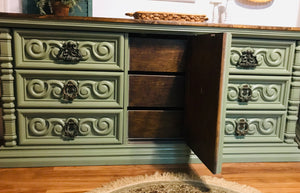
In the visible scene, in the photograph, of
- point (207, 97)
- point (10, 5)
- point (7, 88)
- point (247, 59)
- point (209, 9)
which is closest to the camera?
point (207, 97)

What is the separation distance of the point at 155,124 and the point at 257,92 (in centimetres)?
52

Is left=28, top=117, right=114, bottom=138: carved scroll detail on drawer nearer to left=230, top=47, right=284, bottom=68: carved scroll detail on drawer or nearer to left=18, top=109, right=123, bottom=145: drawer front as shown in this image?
left=18, top=109, right=123, bottom=145: drawer front

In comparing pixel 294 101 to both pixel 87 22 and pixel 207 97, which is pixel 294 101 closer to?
pixel 207 97

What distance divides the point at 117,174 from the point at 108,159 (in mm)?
114

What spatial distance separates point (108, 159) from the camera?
1299 mm

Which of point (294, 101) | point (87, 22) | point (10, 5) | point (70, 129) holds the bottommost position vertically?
point (70, 129)

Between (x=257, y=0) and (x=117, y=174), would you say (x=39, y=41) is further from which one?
(x=257, y=0)

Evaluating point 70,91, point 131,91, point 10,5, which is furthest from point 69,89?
point 10,5

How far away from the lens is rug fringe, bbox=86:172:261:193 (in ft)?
3.52

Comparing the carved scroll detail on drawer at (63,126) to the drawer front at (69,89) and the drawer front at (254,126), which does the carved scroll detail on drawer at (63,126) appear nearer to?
the drawer front at (69,89)

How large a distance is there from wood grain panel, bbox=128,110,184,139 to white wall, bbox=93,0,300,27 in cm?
66

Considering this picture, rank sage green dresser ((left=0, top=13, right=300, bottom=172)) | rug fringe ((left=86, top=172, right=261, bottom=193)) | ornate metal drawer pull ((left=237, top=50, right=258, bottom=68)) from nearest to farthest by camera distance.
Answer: rug fringe ((left=86, top=172, right=261, bottom=193)) < sage green dresser ((left=0, top=13, right=300, bottom=172)) < ornate metal drawer pull ((left=237, top=50, right=258, bottom=68))

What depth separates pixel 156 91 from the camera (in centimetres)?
131

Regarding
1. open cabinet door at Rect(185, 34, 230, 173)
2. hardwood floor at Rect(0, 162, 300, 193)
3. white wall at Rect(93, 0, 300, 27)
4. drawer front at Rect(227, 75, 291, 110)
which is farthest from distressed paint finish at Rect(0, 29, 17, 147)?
drawer front at Rect(227, 75, 291, 110)
